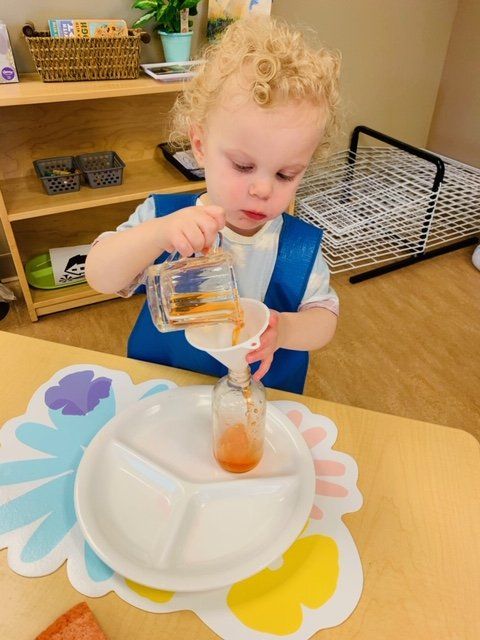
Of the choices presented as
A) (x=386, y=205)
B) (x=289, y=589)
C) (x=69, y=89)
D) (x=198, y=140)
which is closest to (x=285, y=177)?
(x=198, y=140)

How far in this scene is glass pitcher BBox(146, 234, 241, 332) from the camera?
557mm

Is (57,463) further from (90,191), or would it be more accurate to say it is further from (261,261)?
(90,191)

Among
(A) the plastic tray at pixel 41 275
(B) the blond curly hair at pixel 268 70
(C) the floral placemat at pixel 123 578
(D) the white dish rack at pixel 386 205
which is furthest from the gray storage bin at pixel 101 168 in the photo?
(C) the floral placemat at pixel 123 578

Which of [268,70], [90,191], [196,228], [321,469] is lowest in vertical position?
[90,191]

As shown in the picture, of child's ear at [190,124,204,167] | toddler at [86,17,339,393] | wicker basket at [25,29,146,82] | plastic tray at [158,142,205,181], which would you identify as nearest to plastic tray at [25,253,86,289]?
plastic tray at [158,142,205,181]

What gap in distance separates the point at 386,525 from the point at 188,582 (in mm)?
241

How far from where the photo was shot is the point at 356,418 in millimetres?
723

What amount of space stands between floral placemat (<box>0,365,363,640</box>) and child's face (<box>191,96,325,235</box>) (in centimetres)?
30

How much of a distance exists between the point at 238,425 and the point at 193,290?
191 millimetres

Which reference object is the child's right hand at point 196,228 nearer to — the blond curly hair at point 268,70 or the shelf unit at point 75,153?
the blond curly hair at point 268,70

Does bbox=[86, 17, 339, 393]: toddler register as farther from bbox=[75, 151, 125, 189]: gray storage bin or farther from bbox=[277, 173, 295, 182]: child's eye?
bbox=[75, 151, 125, 189]: gray storage bin

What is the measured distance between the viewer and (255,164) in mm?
659

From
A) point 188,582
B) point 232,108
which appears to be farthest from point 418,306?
point 188,582

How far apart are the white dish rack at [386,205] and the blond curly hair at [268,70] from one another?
4.59 feet
